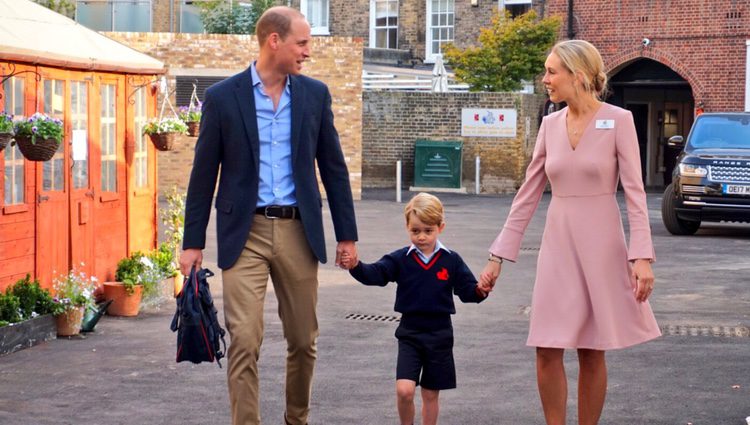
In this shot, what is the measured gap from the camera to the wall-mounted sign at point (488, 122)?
111 ft

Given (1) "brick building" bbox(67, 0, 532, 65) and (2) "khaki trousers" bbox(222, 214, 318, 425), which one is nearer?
(2) "khaki trousers" bbox(222, 214, 318, 425)

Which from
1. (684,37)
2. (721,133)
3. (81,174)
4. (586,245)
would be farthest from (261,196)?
(684,37)

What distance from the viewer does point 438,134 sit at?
34969 mm

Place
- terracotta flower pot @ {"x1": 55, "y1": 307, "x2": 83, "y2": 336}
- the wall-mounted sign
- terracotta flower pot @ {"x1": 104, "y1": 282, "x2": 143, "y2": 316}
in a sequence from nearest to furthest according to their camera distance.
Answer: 1. terracotta flower pot @ {"x1": 55, "y1": 307, "x2": 83, "y2": 336}
2. terracotta flower pot @ {"x1": 104, "y1": 282, "x2": 143, "y2": 316}
3. the wall-mounted sign

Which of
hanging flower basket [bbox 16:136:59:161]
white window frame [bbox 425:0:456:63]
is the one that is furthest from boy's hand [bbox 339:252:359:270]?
white window frame [bbox 425:0:456:63]

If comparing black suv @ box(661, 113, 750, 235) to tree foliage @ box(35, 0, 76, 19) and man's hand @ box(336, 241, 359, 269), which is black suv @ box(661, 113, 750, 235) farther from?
tree foliage @ box(35, 0, 76, 19)

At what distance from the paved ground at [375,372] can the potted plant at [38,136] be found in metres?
1.43

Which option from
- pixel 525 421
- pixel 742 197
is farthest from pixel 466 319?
pixel 742 197

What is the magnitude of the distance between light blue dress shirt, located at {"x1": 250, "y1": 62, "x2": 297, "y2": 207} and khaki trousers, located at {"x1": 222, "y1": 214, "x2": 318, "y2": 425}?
11 cm

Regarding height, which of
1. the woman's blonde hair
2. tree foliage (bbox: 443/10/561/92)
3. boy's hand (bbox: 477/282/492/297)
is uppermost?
tree foliage (bbox: 443/10/561/92)

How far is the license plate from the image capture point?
19672 millimetres

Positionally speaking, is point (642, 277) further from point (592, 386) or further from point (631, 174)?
point (592, 386)

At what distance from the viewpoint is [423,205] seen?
640cm

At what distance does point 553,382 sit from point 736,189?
14244 millimetres
